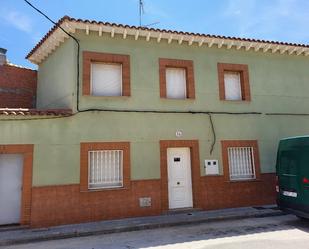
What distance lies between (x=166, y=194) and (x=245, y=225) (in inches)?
103

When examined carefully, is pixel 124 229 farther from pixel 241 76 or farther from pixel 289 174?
pixel 241 76

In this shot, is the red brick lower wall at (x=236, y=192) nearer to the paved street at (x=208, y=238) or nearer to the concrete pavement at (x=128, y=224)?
the concrete pavement at (x=128, y=224)

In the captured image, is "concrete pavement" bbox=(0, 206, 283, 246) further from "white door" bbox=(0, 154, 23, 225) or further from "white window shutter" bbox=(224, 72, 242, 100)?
"white window shutter" bbox=(224, 72, 242, 100)

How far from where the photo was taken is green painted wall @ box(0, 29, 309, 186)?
29.1 feet

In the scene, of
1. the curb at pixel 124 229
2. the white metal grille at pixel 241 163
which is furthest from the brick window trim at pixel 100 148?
the white metal grille at pixel 241 163

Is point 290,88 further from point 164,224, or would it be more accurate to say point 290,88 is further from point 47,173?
point 47,173

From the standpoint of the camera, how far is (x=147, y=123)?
9.91 m

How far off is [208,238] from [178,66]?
19.4ft

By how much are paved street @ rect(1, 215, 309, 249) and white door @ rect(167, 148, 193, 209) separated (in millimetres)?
1599

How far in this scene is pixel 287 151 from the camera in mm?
8672

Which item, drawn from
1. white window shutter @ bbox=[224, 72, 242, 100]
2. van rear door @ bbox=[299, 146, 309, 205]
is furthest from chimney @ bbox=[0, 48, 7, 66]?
van rear door @ bbox=[299, 146, 309, 205]

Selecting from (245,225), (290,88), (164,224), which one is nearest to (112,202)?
(164,224)

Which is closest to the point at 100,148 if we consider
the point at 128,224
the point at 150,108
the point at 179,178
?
the point at 150,108

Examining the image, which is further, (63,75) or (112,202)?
(63,75)
